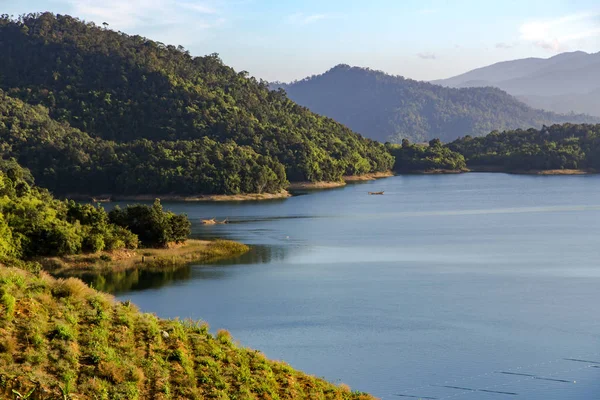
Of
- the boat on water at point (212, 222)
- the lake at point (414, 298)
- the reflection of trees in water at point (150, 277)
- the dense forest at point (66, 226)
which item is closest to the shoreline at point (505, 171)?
the lake at point (414, 298)

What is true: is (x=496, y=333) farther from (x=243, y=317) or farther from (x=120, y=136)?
(x=120, y=136)

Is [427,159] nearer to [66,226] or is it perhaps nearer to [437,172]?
[437,172]

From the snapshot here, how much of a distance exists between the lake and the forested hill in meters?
25.2

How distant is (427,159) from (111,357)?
13394 centimetres

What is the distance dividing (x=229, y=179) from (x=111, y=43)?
1968 inches

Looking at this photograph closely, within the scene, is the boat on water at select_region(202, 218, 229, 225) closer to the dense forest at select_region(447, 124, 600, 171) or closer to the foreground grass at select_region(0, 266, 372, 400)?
the foreground grass at select_region(0, 266, 372, 400)

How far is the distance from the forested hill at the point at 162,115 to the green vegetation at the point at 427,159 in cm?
596

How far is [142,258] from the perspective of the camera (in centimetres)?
4644

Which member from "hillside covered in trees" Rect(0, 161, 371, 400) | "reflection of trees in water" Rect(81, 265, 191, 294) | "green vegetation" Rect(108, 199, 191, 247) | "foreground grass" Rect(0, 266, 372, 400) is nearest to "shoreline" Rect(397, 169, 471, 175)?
"green vegetation" Rect(108, 199, 191, 247)

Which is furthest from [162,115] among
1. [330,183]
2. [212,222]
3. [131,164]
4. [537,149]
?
[537,149]

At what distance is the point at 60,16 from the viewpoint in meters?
141

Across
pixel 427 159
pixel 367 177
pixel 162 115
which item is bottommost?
pixel 367 177

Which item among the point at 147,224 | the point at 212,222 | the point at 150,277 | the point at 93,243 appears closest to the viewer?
the point at 150,277

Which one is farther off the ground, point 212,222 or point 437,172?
point 437,172
